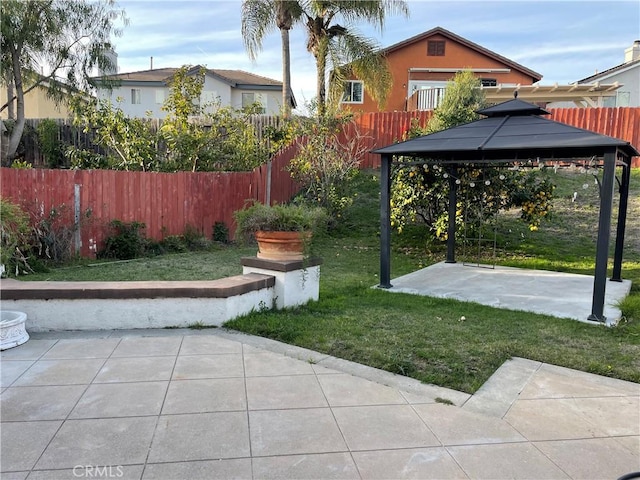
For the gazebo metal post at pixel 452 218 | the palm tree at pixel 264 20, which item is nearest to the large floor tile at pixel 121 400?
the gazebo metal post at pixel 452 218

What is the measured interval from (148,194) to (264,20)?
925 centimetres

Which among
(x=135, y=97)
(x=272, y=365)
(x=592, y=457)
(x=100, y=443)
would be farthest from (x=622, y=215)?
(x=135, y=97)

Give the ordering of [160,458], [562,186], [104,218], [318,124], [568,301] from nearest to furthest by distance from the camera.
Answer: [160,458]
[568,301]
[104,218]
[318,124]
[562,186]

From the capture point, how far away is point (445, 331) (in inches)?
180

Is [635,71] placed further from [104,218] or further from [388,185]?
[104,218]

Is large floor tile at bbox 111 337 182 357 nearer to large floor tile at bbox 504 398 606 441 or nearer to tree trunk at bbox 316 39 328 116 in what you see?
large floor tile at bbox 504 398 606 441

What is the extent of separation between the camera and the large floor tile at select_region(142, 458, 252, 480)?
2271mm

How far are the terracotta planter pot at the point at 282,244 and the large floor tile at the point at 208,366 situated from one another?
1557 millimetres

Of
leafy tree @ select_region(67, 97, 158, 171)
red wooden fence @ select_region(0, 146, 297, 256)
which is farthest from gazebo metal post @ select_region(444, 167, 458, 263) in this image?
leafy tree @ select_region(67, 97, 158, 171)

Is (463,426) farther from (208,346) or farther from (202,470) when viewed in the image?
(208,346)

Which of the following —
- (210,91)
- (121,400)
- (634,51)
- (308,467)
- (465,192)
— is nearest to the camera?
(308,467)

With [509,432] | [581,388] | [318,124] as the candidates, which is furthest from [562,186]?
[509,432]

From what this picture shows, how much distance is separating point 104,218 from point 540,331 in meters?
6.92

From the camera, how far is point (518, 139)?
5676 mm
